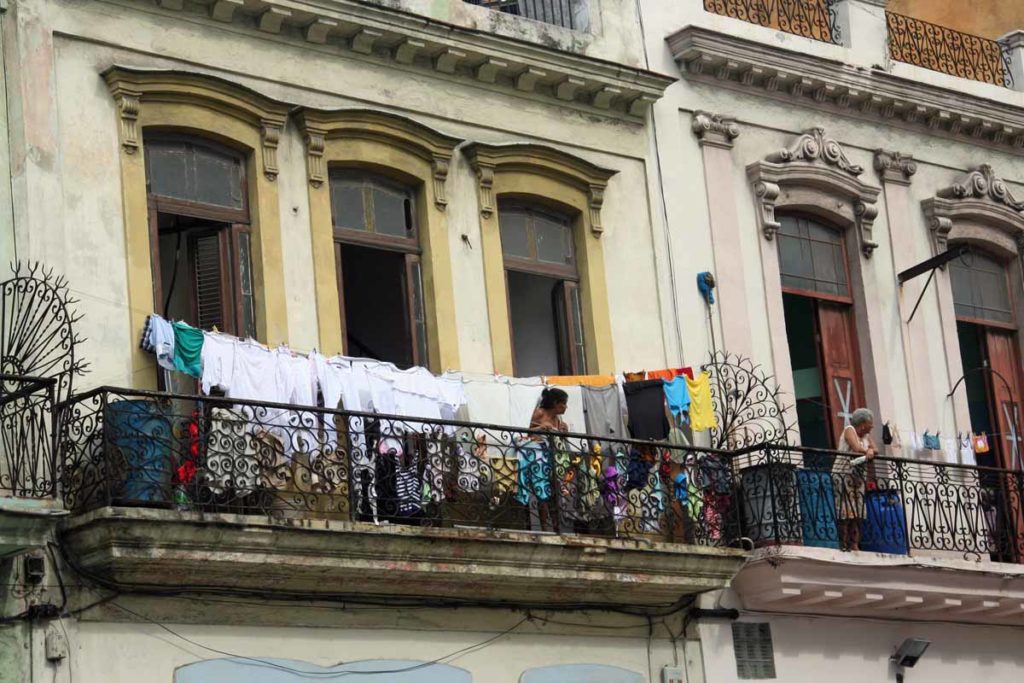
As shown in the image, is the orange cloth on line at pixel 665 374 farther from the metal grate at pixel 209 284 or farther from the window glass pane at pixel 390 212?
the metal grate at pixel 209 284

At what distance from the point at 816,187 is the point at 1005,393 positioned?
3.17 meters

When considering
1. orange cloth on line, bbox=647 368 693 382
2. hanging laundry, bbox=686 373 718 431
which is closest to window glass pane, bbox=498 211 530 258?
orange cloth on line, bbox=647 368 693 382

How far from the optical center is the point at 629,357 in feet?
64.4

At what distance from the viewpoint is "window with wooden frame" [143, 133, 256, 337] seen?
17281 mm

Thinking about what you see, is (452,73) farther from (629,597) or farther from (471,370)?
(629,597)

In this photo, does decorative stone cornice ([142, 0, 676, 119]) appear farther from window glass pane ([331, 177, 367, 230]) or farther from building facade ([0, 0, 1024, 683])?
window glass pane ([331, 177, 367, 230])

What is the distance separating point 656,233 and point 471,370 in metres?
2.63

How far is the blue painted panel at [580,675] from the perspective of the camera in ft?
58.3

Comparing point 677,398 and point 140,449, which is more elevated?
point 677,398

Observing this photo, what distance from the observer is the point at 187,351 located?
53.9ft

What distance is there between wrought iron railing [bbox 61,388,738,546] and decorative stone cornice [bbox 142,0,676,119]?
3260mm

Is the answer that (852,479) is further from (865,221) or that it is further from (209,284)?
(209,284)

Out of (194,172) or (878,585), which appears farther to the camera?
(878,585)

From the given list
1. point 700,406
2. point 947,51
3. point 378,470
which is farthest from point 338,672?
point 947,51
